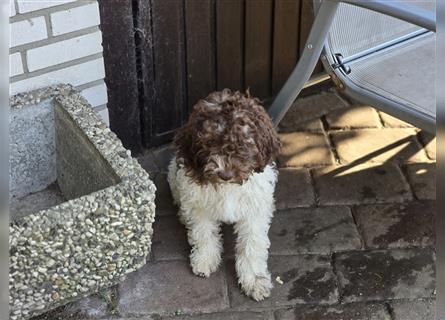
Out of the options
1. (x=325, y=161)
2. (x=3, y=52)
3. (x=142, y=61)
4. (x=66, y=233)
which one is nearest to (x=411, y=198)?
(x=325, y=161)

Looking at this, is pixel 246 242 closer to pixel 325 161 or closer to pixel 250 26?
pixel 325 161

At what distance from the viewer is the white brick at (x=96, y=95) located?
141 inches

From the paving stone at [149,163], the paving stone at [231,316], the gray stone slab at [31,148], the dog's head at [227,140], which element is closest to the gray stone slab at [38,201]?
the gray stone slab at [31,148]

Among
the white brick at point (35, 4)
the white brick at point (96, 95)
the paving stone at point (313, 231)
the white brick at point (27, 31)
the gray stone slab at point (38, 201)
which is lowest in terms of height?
the paving stone at point (313, 231)

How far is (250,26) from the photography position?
401 centimetres

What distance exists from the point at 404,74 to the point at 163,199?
4.32ft

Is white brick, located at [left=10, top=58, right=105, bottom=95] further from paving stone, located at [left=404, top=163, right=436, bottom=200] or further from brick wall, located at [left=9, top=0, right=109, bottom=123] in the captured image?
paving stone, located at [left=404, top=163, right=436, bottom=200]

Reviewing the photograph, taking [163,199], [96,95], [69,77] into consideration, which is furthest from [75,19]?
[163,199]

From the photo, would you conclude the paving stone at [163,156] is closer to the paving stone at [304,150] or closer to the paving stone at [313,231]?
the paving stone at [304,150]

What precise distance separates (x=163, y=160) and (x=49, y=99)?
85cm

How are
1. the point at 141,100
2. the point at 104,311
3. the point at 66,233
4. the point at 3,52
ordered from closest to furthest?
the point at 3,52 < the point at 66,233 < the point at 104,311 < the point at 141,100

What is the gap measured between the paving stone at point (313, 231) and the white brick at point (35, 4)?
143 centimetres

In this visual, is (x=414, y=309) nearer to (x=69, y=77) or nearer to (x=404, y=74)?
→ (x=404, y=74)

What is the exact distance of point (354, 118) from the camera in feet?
14.0
